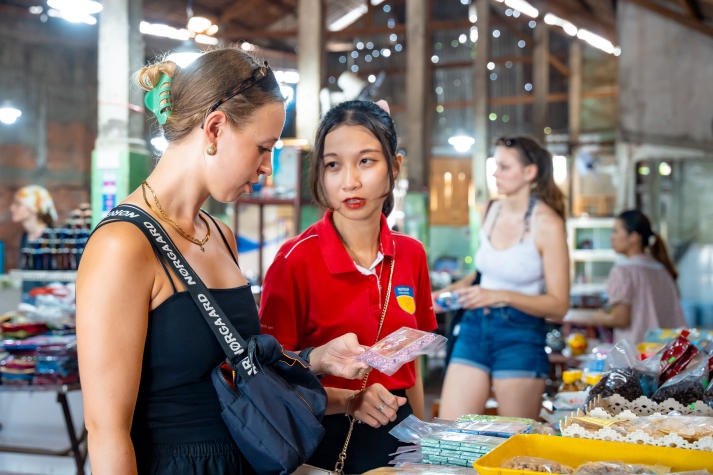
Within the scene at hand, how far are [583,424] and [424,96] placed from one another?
8.31 metres

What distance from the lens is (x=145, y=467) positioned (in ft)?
5.20

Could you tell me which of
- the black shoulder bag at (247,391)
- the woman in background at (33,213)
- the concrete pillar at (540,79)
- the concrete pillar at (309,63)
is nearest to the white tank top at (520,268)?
the black shoulder bag at (247,391)

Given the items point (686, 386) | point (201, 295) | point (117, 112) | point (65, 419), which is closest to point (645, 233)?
point (686, 386)

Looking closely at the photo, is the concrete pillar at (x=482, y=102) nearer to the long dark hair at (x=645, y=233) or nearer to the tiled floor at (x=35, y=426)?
the long dark hair at (x=645, y=233)

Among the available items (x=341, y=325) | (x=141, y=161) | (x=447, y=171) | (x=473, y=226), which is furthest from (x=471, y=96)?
(x=341, y=325)

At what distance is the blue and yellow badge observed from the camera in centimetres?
225

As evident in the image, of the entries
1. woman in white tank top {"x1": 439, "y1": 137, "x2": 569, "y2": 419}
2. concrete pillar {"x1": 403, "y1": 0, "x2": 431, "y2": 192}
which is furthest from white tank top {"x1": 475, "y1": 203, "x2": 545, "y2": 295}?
concrete pillar {"x1": 403, "y1": 0, "x2": 431, "y2": 192}

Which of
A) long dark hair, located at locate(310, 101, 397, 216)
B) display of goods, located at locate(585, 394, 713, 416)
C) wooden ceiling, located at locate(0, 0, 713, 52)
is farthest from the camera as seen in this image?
wooden ceiling, located at locate(0, 0, 713, 52)

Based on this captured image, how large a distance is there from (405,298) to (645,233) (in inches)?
151

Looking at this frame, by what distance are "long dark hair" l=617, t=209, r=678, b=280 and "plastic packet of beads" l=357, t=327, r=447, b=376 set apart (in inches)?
160

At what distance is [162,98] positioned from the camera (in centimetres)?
173

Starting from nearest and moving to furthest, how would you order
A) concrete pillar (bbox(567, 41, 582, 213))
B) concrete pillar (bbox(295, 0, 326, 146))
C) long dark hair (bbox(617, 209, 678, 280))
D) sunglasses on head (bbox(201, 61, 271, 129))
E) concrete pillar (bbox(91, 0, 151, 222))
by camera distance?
sunglasses on head (bbox(201, 61, 271, 129)) < long dark hair (bbox(617, 209, 678, 280)) < concrete pillar (bbox(91, 0, 151, 222)) < concrete pillar (bbox(295, 0, 326, 146)) < concrete pillar (bbox(567, 41, 582, 213))

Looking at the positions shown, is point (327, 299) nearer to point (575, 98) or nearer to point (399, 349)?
point (399, 349)

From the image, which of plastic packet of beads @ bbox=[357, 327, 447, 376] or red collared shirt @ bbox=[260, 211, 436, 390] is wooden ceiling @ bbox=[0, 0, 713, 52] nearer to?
red collared shirt @ bbox=[260, 211, 436, 390]
